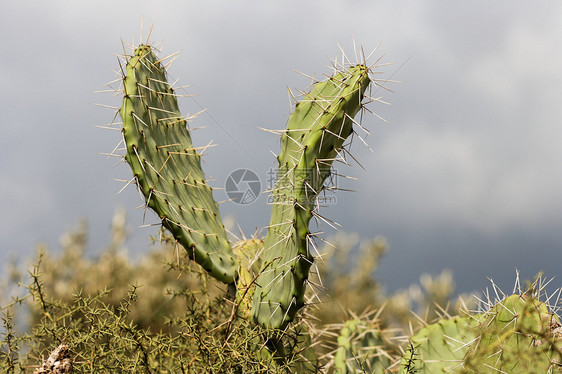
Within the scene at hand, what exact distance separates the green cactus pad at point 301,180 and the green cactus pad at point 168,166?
27cm

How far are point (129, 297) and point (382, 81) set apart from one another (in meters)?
0.97

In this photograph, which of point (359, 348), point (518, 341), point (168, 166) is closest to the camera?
point (518, 341)

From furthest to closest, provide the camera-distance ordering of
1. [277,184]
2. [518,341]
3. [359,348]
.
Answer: [359,348] → [277,184] → [518,341]

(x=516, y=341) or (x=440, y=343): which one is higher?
(x=516, y=341)

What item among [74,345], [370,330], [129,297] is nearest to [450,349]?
[370,330]

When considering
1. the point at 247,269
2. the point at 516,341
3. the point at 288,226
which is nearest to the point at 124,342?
the point at 288,226

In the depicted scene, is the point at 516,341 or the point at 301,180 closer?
the point at 516,341

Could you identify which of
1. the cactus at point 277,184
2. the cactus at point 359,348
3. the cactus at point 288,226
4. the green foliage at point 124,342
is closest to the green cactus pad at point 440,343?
the cactus at point 288,226

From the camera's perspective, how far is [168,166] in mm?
1868

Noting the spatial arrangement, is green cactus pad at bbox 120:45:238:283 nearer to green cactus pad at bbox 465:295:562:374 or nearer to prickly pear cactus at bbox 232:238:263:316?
prickly pear cactus at bbox 232:238:263:316

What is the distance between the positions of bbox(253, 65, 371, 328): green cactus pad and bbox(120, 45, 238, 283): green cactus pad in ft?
0.87

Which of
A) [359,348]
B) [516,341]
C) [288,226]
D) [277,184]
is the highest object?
A: [277,184]

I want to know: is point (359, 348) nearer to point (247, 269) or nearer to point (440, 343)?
point (440, 343)

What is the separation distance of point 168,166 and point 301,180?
559 mm
